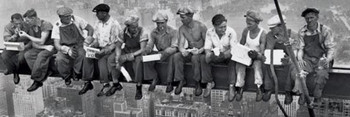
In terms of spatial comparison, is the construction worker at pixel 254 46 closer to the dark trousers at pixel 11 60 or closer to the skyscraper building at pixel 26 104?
the dark trousers at pixel 11 60

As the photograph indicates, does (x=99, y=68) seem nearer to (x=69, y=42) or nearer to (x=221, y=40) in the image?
(x=69, y=42)

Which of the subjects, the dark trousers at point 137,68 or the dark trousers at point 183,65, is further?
the dark trousers at point 137,68

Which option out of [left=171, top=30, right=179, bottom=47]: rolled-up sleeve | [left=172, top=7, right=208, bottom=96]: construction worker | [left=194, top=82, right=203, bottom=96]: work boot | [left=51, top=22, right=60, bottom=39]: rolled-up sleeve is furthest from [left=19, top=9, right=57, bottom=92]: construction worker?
[left=194, top=82, right=203, bottom=96]: work boot

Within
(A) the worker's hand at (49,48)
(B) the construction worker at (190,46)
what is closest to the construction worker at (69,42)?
(A) the worker's hand at (49,48)

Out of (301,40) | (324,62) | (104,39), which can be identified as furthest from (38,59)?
(324,62)

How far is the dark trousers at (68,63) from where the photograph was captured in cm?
794

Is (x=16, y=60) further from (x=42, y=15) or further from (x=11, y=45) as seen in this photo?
(x=42, y=15)

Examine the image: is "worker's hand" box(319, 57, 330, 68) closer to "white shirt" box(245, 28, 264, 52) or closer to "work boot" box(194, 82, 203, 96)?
"white shirt" box(245, 28, 264, 52)

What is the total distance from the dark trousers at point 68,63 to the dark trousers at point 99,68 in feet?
0.46

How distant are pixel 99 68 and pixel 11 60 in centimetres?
216

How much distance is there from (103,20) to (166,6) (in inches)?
333

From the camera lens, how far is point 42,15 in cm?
2094

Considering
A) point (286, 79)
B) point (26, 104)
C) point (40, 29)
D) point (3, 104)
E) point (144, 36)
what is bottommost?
point (3, 104)

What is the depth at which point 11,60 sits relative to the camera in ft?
28.4
